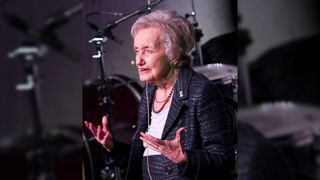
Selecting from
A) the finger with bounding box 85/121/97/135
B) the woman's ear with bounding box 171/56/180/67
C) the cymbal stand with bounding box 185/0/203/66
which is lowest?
the finger with bounding box 85/121/97/135

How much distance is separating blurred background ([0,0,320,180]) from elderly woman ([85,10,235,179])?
0.05ft

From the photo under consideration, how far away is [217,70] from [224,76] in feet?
0.05

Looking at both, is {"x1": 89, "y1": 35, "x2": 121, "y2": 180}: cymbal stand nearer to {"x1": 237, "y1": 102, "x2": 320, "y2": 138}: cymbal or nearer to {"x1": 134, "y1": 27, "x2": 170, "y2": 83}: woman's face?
{"x1": 134, "y1": 27, "x2": 170, "y2": 83}: woman's face

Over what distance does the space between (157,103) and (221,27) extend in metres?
0.15

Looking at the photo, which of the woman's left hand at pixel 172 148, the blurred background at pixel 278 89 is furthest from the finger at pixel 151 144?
the blurred background at pixel 278 89

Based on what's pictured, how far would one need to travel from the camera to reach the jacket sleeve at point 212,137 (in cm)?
70

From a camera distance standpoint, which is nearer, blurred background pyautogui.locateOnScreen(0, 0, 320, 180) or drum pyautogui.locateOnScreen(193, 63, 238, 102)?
blurred background pyautogui.locateOnScreen(0, 0, 320, 180)

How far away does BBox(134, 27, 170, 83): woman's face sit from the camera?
0.70 m

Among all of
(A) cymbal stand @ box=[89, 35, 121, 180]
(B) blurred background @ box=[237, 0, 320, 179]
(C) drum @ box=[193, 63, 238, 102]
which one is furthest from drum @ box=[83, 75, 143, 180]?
(B) blurred background @ box=[237, 0, 320, 179]

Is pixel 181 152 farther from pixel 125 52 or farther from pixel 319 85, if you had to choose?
pixel 319 85

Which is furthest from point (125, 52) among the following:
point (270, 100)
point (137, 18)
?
point (270, 100)

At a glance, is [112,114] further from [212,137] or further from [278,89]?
[278,89]

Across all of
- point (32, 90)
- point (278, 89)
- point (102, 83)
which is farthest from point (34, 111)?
point (278, 89)

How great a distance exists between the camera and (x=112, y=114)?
71cm
